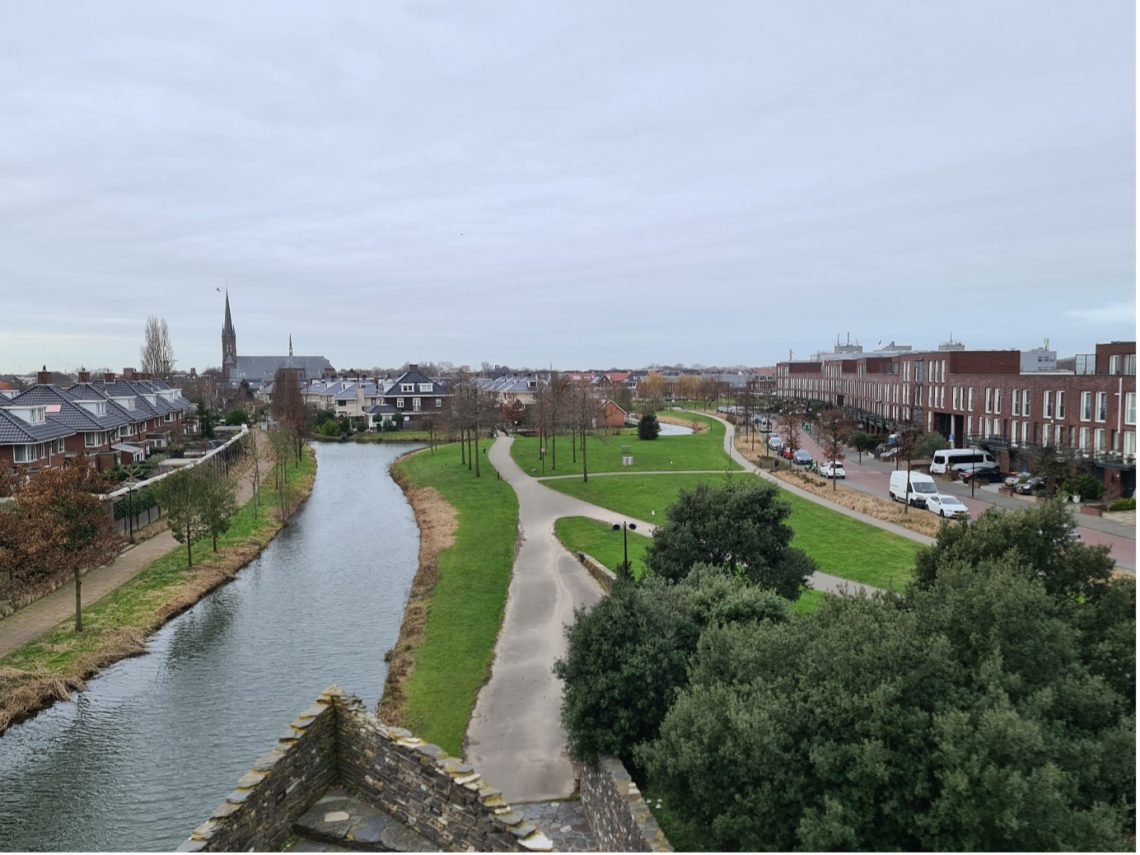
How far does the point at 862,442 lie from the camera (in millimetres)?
60000

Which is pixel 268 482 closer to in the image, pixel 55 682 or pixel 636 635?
pixel 55 682

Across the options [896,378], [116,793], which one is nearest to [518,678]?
[116,793]

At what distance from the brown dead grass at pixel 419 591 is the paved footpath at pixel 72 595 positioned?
997cm

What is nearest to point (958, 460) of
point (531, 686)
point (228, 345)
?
point (531, 686)

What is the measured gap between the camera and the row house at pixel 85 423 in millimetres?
40469

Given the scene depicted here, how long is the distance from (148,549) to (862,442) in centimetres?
4811

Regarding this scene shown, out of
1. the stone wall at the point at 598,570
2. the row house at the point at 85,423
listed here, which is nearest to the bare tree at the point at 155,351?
the row house at the point at 85,423

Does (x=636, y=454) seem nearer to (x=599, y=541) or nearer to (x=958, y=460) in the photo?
(x=958, y=460)

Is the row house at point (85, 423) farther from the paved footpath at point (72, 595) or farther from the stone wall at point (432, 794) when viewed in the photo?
the stone wall at point (432, 794)

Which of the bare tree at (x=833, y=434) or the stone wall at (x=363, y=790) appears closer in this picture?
the stone wall at (x=363, y=790)

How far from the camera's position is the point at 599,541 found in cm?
3188

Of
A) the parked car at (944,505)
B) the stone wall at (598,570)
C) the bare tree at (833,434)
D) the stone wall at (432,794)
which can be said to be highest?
the bare tree at (833,434)

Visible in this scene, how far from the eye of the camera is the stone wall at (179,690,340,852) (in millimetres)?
7293

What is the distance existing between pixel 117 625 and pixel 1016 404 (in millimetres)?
46474
